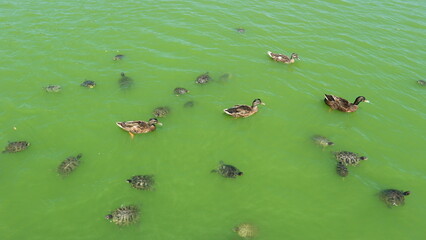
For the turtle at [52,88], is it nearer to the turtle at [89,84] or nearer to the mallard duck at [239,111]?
the turtle at [89,84]

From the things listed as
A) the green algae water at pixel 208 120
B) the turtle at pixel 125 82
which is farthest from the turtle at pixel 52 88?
the turtle at pixel 125 82

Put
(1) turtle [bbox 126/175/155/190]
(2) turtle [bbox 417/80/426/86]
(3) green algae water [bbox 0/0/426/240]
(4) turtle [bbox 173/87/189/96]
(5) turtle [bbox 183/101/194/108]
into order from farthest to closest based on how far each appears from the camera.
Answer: (2) turtle [bbox 417/80/426/86] → (4) turtle [bbox 173/87/189/96] → (5) turtle [bbox 183/101/194/108] → (1) turtle [bbox 126/175/155/190] → (3) green algae water [bbox 0/0/426/240]

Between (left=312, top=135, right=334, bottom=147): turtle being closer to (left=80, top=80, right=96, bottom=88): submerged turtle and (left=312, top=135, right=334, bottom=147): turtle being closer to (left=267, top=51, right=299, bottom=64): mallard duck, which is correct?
(left=267, top=51, right=299, bottom=64): mallard duck

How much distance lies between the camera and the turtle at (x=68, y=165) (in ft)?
49.7

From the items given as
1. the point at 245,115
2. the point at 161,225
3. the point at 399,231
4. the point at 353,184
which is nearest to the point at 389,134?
the point at 353,184

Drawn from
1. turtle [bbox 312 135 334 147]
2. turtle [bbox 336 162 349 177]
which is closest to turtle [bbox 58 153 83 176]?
turtle [bbox 312 135 334 147]

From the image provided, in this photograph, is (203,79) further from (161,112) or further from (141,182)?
(141,182)

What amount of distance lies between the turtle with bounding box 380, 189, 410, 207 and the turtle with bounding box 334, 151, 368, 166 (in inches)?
78.4

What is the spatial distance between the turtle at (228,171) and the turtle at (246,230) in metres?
2.56

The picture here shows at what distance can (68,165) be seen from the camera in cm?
1526

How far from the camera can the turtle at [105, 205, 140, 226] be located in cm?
1331

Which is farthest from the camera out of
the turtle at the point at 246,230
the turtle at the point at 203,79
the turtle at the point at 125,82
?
the turtle at the point at 203,79

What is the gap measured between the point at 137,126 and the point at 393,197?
1287 centimetres

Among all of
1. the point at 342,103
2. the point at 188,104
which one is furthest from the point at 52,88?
the point at 342,103
